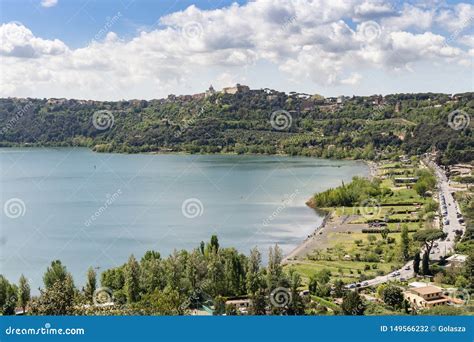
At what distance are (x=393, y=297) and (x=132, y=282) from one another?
2.34m

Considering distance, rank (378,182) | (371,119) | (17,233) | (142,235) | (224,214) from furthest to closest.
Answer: (371,119) < (378,182) < (224,214) < (17,233) < (142,235)

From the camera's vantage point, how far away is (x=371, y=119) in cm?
2728

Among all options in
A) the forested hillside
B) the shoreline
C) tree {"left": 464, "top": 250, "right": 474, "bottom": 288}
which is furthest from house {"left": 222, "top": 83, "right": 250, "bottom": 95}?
tree {"left": 464, "top": 250, "right": 474, "bottom": 288}

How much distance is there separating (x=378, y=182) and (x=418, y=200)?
7.11 feet

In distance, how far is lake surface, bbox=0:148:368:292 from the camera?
8.77 metres

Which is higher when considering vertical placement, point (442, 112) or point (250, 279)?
point (442, 112)

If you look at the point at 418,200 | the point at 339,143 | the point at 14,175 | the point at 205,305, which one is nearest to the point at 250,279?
the point at 205,305

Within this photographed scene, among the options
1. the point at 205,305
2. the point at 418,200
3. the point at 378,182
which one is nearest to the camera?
the point at 205,305

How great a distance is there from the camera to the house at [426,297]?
5.08m

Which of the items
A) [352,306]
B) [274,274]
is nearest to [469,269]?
[352,306]

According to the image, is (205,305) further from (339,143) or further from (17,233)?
(339,143)

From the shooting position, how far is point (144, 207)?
12453 mm

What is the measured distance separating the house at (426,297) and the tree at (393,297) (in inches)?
4.9

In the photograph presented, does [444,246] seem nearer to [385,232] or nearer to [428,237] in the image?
[428,237]
